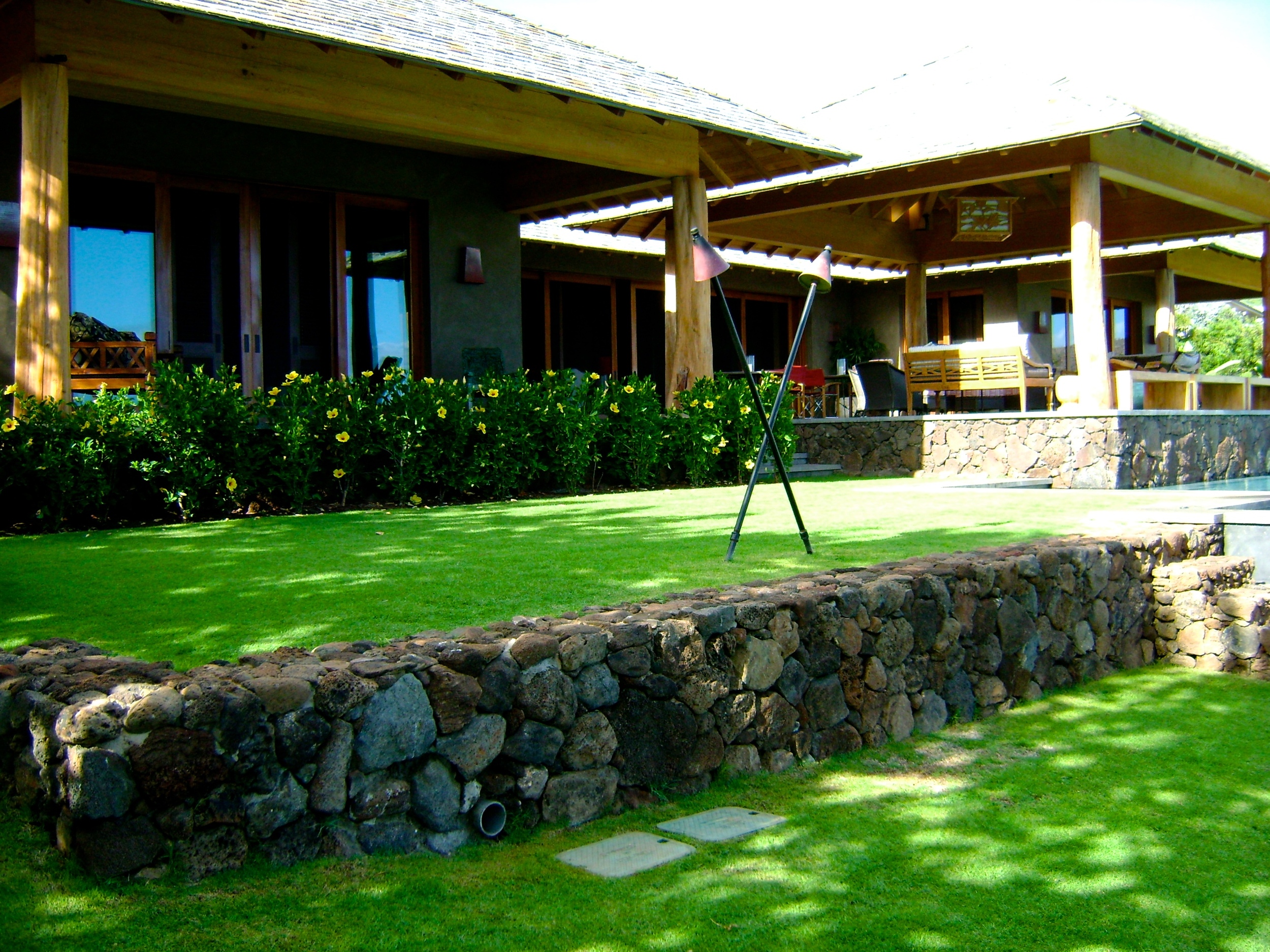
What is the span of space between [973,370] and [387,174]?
7.37 metres

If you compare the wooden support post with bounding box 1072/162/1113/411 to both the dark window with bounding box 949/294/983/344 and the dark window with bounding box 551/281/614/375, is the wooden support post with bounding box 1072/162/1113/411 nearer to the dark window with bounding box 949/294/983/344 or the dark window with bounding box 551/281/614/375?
the dark window with bounding box 551/281/614/375

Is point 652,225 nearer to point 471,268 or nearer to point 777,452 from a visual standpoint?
point 471,268

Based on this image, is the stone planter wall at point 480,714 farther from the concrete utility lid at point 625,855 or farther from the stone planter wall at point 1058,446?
the stone planter wall at point 1058,446

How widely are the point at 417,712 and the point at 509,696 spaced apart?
33cm

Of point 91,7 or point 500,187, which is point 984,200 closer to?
point 500,187

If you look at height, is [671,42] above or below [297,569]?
above

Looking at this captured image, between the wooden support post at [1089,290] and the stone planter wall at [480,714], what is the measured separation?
22.0ft

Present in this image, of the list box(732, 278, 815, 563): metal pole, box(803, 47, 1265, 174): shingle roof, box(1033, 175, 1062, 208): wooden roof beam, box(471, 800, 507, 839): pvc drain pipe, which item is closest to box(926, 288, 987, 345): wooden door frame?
box(1033, 175, 1062, 208): wooden roof beam

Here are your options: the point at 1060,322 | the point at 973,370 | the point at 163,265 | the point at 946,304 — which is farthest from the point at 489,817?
the point at 1060,322

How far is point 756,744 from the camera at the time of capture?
4164mm

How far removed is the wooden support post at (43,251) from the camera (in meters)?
7.39

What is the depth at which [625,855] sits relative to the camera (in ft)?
10.8

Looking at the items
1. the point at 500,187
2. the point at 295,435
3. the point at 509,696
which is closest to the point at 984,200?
the point at 500,187

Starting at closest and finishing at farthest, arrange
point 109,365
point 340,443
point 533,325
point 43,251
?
point 43,251 < point 340,443 < point 109,365 < point 533,325
